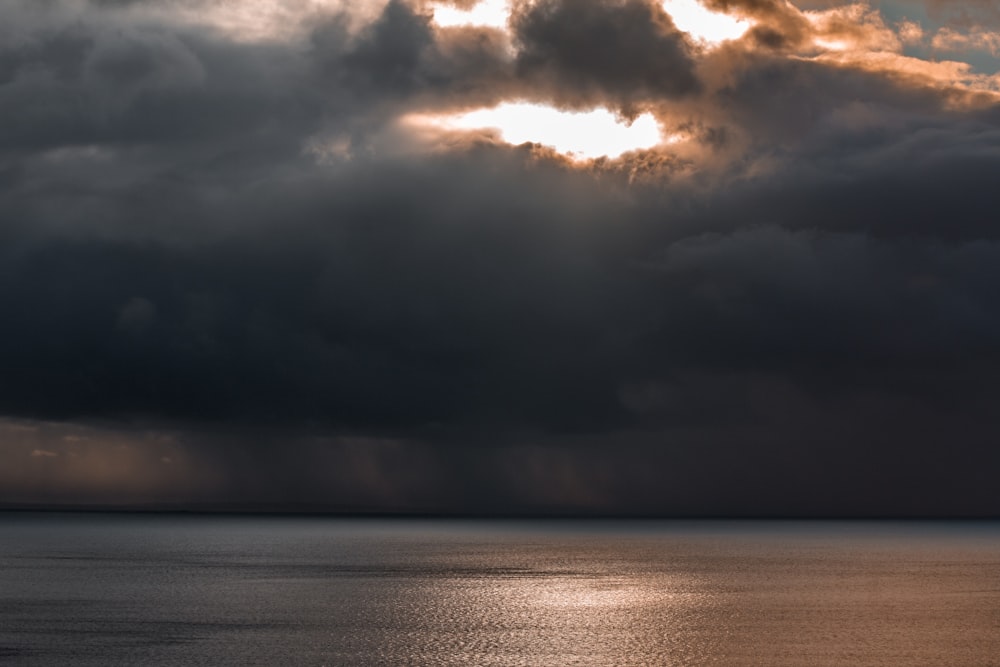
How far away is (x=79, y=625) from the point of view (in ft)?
289

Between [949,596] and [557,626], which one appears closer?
[557,626]

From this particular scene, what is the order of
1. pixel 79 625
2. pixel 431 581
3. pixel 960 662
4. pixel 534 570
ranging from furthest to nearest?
pixel 534 570 < pixel 431 581 < pixel 79 625 < pixel 960 662

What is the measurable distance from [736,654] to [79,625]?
50.6 m

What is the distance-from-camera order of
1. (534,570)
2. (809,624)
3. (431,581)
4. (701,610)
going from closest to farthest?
(809,624), (701,610), (431,581), (534,570)

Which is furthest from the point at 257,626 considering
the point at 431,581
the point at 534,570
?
the point at 534,570

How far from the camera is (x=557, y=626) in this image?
92375 millimetres

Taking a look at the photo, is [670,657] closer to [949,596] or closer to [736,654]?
[736,654]

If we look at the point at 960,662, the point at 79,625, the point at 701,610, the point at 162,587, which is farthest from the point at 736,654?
the point at 162,587

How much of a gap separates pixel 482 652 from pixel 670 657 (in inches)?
503

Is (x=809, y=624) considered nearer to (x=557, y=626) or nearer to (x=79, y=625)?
(x=557, y=626)

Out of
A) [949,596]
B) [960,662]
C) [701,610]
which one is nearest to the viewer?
[960,662]

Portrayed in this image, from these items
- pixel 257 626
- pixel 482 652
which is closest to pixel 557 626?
pixel 482 652

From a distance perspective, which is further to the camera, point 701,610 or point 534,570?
point 534,570

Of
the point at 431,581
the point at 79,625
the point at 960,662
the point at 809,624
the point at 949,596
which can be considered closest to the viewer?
the point at 960,662
